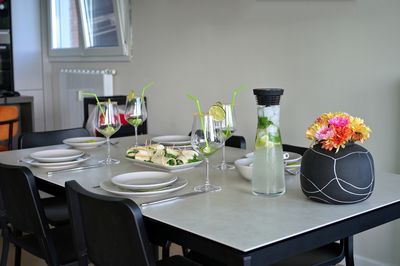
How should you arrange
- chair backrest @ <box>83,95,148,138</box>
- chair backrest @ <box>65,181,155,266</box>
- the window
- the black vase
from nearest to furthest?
chair backrest @ <box>65,181,155,266</box>
the black vase
chair backrest @ <box>83,95,148,138</box>
the window

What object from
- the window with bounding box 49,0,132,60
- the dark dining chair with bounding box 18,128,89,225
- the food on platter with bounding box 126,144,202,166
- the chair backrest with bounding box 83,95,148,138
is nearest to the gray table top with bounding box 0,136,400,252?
the food on platter with bounding box 126,144,202,166

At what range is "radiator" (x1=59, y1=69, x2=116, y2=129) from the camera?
16.2 feet

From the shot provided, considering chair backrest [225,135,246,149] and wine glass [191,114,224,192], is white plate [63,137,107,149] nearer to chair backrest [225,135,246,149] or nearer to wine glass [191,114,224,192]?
chair backrest [225,135,246,149]

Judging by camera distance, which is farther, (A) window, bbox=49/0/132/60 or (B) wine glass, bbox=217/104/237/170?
(A) window, bbox=49/0/132/60

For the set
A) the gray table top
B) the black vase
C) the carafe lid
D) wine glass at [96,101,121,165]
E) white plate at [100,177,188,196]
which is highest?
the carafe lid

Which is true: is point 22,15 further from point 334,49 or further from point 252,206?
point 252,206

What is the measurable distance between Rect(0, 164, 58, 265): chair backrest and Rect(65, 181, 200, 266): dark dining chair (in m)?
0.27

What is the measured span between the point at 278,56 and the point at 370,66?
66 centimetres

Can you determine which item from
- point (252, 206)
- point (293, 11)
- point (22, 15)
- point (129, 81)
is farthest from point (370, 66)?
point (22, 15)

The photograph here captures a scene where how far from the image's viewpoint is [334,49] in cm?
317

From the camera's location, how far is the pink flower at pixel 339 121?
5.25 ft

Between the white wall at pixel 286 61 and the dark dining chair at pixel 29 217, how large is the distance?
1.73m

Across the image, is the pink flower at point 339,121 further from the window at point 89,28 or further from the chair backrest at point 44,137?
the window at point 89,28

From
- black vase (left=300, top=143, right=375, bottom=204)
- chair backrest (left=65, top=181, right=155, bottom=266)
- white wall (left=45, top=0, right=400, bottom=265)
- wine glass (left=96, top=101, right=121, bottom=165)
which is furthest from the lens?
white wall (left=45, top=0, right=400, bottom=265)
